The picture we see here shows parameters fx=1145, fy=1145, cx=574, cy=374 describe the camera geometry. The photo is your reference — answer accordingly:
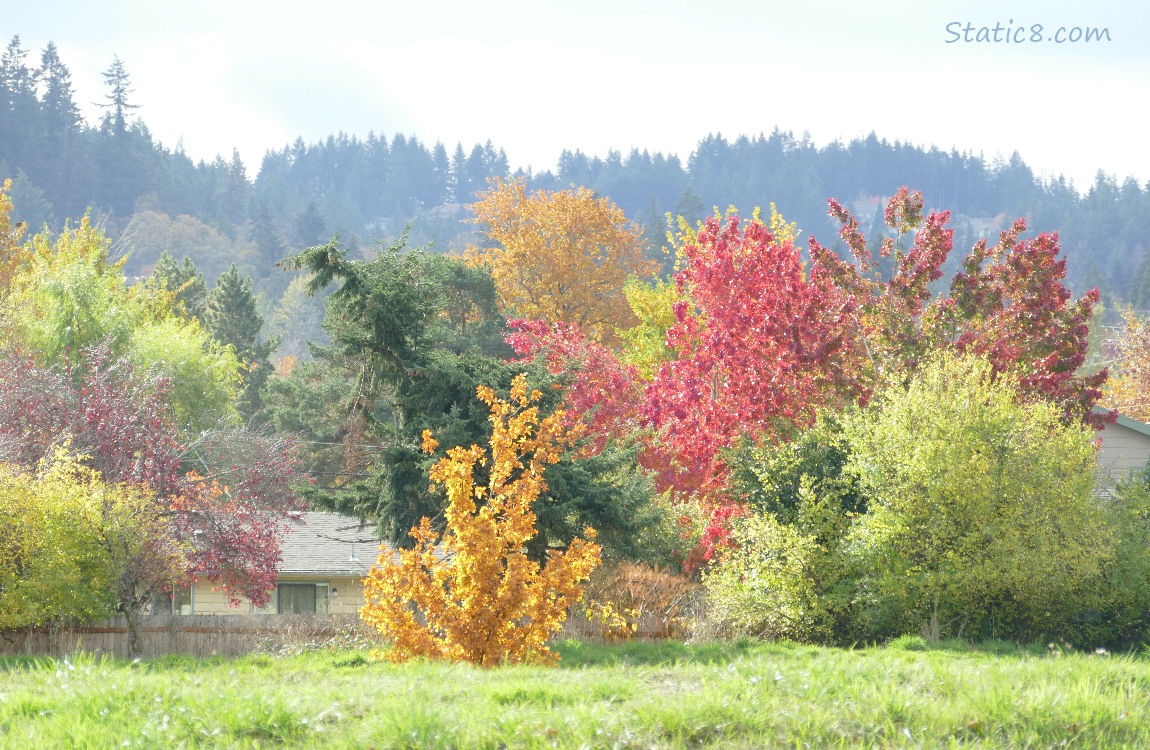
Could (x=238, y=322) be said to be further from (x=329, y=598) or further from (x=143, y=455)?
(x=143, y=455)

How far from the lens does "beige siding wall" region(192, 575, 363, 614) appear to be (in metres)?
28.1

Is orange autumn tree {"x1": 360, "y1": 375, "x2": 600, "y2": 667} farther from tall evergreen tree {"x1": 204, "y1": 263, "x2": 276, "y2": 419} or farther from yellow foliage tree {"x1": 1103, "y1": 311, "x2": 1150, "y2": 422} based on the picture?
tall evergreen tree {"x1": 204, "y1": 263, "x2": 276, "y2": 419}

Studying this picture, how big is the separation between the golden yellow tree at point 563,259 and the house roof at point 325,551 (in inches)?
805

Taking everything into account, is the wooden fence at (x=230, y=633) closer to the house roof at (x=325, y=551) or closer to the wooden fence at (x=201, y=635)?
the wooden fence at (x=201, y=635)

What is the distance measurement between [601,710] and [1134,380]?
47265 millimetres

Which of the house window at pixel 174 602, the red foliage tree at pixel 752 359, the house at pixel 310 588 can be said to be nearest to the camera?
the red foliage tree at pixel 752 359

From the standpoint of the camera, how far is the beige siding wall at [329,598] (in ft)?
92.1

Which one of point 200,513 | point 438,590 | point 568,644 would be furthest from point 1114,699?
point 200,513

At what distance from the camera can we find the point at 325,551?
28.9 meters

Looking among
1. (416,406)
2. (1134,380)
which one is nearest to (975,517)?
(416,406)

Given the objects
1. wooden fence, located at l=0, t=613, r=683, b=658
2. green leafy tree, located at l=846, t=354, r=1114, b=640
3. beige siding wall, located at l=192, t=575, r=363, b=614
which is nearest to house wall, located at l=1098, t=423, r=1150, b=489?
green leafy tree, located at l=846, t=354, r=1114, b=640

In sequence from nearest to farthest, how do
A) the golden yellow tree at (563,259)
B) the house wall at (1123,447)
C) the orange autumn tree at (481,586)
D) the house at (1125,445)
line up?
the orange autumn tree at (481,586), the house at (1125,445), the house wall at (1123,447), the golden yellow tree at (563,259)

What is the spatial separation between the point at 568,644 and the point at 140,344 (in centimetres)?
1693

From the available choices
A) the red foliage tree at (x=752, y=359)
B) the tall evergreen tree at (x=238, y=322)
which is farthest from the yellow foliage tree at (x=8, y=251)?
the red foliage tree at (x=752, y=359)
